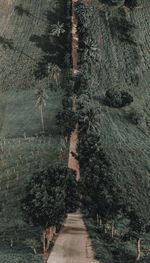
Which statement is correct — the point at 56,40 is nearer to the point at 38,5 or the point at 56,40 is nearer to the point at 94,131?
the point at 38,5

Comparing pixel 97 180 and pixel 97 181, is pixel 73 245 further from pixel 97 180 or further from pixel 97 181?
pixel 97 180

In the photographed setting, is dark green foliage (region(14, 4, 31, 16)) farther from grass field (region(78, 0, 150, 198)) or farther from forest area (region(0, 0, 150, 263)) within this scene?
grass field (region(78, 0, 150, 198))

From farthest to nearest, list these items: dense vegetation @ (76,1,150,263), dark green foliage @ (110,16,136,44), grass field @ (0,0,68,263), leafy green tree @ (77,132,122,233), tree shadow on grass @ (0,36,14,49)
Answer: tree shadow on grass @ (0,36,14,49), dark green foliage @ (110,16,136,44), grass field @ (0,0,68,263), leafy green tree @ (77,132,122,233), dense vegetation @ (76,1,150,263)

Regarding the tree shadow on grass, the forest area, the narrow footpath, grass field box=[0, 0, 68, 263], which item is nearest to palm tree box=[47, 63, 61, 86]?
the forest area

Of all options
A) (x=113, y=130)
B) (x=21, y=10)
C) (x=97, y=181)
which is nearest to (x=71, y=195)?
(x=97, y=181)

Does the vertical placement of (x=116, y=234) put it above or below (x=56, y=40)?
below

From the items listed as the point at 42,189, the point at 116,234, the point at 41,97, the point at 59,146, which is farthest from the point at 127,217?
the point at 41,97
